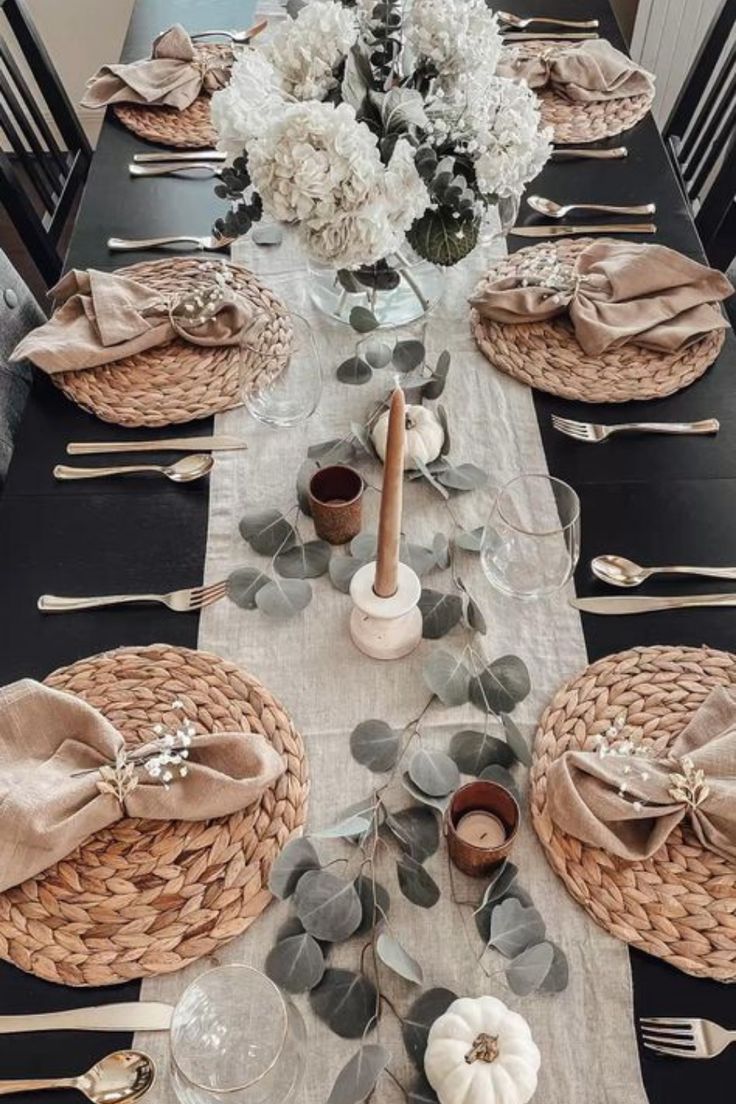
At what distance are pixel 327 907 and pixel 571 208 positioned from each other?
1.07m

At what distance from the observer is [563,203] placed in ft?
4.86

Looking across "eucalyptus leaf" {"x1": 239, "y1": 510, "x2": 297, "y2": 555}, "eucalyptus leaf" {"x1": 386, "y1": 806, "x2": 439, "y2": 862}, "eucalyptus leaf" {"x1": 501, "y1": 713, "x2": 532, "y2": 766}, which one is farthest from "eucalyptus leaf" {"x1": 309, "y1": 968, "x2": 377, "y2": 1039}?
"eucalyptus leaf" {"x1": 239, "y1": 510, "x2": 297, "y2": 555}

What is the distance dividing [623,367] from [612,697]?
0.46m

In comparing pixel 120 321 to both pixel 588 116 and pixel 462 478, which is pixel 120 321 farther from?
pixel 588 116

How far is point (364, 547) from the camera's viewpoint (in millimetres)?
1058

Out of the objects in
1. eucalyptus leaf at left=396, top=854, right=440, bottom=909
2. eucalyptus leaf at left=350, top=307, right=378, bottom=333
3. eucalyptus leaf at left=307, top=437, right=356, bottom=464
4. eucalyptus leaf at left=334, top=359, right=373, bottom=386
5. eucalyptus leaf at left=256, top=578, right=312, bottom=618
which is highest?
eucalyptus leaf at left=350, top=307, right=378, bottom=333

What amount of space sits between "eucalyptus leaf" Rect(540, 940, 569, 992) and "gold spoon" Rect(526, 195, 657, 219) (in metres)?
1.05

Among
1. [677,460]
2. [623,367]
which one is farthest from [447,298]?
[677,460]

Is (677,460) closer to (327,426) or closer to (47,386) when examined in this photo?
(327,426)

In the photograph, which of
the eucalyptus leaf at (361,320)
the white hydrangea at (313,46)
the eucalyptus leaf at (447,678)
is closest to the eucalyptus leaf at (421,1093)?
the eucalyptus leaf at (447,678)

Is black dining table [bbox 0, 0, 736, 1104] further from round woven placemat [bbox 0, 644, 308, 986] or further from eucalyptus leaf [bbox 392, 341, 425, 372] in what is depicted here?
eucalyptus leaf [bbox 392, 341, 425, 372]

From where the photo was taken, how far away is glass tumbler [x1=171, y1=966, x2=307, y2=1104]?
0.66 meters

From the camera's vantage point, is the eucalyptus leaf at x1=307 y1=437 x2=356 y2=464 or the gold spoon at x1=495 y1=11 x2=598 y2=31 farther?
the gold spoon at x1=495 y1=11 x2=598 y2=31

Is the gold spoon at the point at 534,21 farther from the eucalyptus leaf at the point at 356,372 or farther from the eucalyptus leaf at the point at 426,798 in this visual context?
the eucalyptus leaf at the point at 426,798
